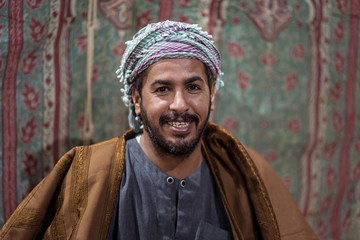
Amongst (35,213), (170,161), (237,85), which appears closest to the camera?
(35,213)

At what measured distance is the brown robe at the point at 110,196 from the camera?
4.60ft

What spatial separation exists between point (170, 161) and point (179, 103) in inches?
10.9

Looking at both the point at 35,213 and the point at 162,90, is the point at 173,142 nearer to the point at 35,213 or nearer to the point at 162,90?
the point at 162,90

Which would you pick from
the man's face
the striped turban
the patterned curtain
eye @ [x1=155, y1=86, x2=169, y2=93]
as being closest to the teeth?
the man's face

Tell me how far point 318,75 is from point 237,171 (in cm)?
95

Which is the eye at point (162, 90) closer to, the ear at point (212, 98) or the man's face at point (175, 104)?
the man's face at point (175, 104)

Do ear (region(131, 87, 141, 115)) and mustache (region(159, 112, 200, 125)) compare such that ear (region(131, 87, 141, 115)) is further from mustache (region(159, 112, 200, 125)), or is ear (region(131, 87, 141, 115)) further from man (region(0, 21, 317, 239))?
mustache (region(159, 112, 200, 125))

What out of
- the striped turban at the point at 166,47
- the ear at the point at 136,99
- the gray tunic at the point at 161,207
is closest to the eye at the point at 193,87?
the striped turban at the point at 166,47

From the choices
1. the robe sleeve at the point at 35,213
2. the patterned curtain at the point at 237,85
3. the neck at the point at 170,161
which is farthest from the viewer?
the patterned curtain at the point at 237,85

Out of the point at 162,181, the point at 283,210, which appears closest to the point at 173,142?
the point at 162,181

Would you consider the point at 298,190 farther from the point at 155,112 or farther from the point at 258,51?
the point at 155,112

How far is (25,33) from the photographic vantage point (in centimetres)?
173

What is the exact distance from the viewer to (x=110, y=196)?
57.1 inches

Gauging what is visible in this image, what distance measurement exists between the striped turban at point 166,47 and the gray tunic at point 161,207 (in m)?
0.37
